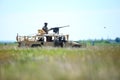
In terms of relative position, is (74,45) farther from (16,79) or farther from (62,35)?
(16,79)

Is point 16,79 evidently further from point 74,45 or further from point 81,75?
point 74,45

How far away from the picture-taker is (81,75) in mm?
7484

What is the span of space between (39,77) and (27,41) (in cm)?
3005

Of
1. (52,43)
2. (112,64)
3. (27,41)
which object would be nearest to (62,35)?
(52,43)

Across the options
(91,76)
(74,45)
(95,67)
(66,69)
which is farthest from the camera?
(74,45)

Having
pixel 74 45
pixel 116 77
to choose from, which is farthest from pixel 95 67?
pixel 74 45

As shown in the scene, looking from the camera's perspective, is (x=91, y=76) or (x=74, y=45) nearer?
(x=91, y=76)

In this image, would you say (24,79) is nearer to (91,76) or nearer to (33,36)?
(91,76)

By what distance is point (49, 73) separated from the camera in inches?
309

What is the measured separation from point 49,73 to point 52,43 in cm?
2975

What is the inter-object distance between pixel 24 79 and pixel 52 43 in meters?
30.1

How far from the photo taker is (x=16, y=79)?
25.8ft

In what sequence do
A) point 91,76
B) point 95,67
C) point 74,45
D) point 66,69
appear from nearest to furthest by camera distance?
1. point 91,76
2. point 66,69
3. point 95,67
4. point 74,45

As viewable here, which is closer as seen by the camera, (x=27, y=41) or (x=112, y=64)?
(x=112, y=64)
